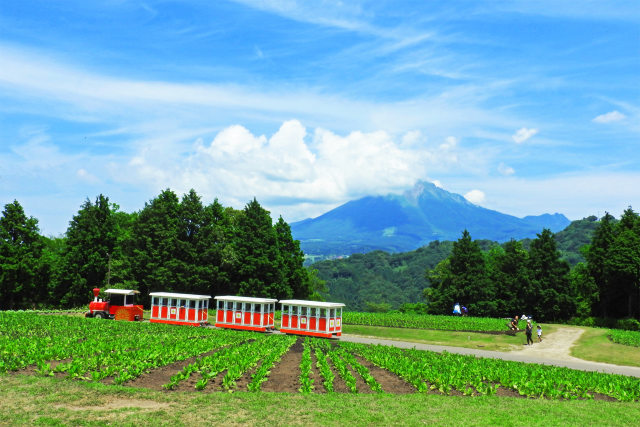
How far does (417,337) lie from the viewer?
41.8 m

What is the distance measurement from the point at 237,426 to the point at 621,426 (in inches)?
412

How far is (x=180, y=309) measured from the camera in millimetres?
41625

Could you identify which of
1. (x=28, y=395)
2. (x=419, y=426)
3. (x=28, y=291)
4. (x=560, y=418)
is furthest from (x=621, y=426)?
(x=28, y=291)

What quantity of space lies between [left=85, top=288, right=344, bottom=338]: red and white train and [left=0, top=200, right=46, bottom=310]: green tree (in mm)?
23887

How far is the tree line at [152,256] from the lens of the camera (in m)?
58.8

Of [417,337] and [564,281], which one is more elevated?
[564,281]

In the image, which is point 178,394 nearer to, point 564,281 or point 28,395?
point 28,395

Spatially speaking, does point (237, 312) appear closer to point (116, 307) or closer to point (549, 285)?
point (116, 307)

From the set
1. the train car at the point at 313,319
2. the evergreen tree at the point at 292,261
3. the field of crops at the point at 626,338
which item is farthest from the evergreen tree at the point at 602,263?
the train car at the point at 313,319

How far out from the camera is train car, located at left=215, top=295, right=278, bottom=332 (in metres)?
38.9

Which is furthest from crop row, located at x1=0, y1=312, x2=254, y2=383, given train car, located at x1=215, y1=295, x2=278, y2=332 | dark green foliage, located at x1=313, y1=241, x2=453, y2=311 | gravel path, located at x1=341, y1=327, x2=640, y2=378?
dark green foliage, located at x1=313, y1=241, x2=453, y2=311

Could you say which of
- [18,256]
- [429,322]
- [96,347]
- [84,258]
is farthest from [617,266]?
[18,256]

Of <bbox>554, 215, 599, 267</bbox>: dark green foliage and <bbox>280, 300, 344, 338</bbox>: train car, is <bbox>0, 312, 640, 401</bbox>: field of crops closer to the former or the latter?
<bbox>280, 300, 344, 338</bbox>: train car

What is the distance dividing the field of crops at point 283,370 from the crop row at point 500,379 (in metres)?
0.03
